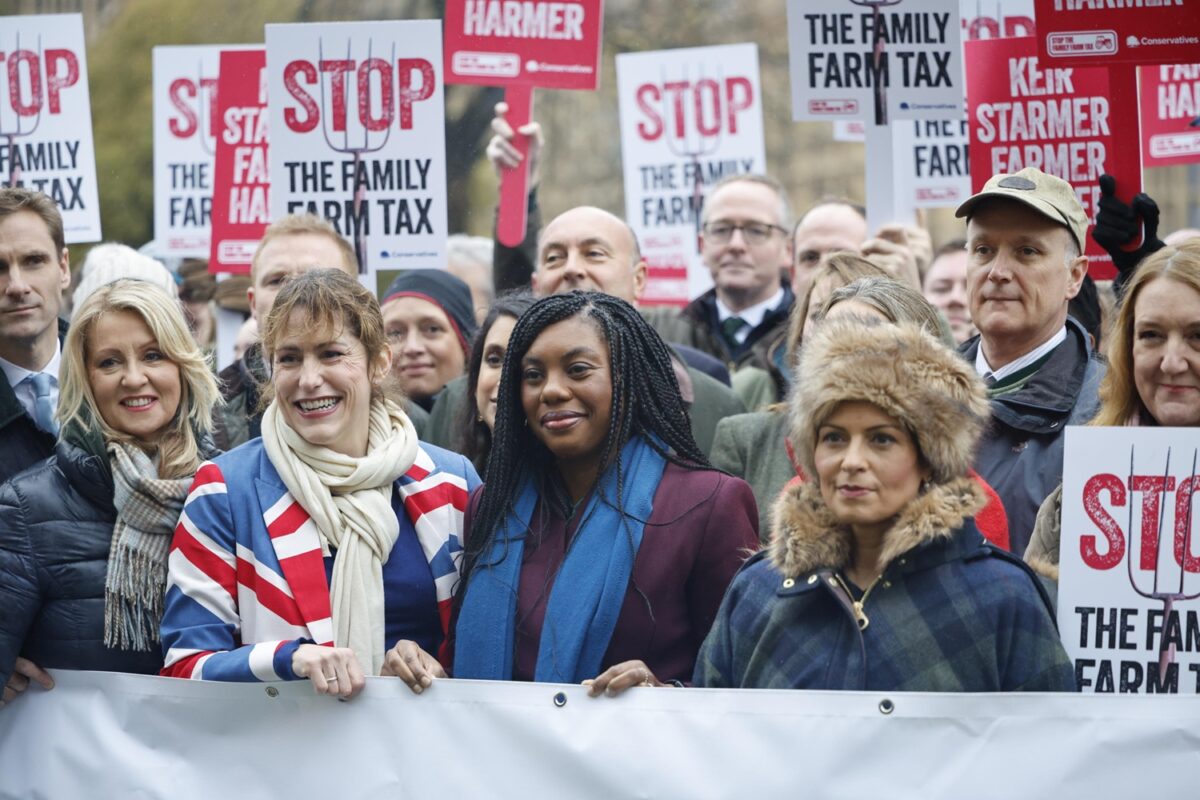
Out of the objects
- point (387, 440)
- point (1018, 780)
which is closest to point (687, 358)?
Result: point (387, 440)

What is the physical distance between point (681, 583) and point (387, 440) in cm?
87

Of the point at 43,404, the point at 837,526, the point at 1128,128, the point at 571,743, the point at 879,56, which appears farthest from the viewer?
the point at 879,56

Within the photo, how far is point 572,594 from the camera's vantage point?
4.07 meters

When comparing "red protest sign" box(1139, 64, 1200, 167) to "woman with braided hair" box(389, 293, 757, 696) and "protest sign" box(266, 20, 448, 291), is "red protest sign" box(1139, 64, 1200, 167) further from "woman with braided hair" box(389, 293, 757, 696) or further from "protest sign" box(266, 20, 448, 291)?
"woman with braided hair" box(389, 293, 757, 696)

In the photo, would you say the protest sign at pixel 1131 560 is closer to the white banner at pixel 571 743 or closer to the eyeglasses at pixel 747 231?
the white banner at pixel 571 743

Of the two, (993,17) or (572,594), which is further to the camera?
(993,17)

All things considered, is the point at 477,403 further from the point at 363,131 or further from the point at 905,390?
the point at 905,390

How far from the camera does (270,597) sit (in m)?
4.17

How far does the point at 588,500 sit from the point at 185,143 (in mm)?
4981

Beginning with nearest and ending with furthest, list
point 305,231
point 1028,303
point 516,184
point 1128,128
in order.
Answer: point 1028,303 < point 1128,128 < point 305,231 < point 516,184

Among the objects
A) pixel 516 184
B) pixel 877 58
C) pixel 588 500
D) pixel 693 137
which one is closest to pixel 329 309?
pixel 588 500

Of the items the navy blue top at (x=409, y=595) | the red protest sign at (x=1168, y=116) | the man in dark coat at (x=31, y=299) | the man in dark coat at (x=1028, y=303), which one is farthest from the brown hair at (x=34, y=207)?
the red protest sign at (x=1168, y=116)

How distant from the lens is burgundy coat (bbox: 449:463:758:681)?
13.3 feet

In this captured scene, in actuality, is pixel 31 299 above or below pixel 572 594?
above
